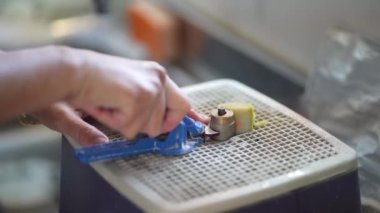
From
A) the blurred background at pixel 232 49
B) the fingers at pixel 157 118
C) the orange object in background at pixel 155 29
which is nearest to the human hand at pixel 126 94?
the fingers at pixel 157 118

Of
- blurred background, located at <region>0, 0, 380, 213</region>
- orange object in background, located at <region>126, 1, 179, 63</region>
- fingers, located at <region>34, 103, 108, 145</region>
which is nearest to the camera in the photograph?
fingers, located at <region>34, 103, 108, 145</region>

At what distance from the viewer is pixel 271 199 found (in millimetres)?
582

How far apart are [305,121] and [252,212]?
0.15 meters

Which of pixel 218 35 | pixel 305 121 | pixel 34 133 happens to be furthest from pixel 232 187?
pixel 34 133

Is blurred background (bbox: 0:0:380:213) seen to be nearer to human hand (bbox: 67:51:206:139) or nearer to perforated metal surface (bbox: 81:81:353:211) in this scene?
perforated metal surface (bbox: 81:81:353:211)

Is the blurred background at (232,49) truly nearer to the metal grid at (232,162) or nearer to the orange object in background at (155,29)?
the orange object in background at (155,29)

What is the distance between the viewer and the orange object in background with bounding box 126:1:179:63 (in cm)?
149

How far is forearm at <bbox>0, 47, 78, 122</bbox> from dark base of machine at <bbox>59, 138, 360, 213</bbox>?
0.34 feet

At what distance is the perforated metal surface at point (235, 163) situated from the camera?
583 mm

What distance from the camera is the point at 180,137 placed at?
0.63 m

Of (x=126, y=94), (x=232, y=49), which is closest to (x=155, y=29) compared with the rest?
(x=232, y=49)

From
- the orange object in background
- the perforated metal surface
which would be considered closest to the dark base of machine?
the perforated metal surface

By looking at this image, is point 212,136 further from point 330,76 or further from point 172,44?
point 172,44

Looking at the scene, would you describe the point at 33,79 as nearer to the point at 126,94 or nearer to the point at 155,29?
the point at 126,94
